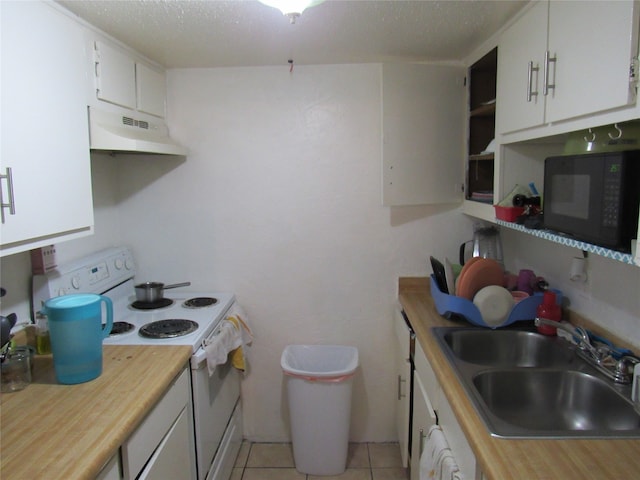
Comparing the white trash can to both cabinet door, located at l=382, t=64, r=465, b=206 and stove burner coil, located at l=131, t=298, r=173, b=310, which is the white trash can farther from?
cabinet door, located at l=382, t=64, r=465, b=206

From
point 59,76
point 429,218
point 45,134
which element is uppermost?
point 59,76

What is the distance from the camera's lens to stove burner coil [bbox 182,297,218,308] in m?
2.37

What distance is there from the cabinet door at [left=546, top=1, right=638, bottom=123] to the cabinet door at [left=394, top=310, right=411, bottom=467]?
1.25m

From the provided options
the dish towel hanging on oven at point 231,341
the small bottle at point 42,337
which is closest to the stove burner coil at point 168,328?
the dish towel hanging on oven at point 231,341

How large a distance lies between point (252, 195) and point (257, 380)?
3.69ft

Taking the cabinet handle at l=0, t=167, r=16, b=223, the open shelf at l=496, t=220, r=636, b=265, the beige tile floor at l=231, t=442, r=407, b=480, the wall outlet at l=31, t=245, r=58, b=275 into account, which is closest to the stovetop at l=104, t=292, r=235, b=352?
the wall outlet at l=31, t=245, r=58, b=275

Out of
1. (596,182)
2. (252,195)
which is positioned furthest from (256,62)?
(596,182)

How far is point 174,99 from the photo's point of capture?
97.7 inches

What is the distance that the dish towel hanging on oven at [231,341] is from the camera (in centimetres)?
195

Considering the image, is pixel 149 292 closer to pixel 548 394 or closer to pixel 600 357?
pixel 548 394

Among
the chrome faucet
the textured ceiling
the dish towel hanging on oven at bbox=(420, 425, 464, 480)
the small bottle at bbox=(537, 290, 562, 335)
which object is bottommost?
the dish towel hanging on oven at bbox=(420, 425, 464, 480)

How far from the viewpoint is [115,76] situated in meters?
1.91

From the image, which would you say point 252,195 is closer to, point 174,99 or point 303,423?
point 174,99

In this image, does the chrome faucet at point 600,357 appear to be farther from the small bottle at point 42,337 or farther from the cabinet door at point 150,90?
the cabinet door at point 150,90
